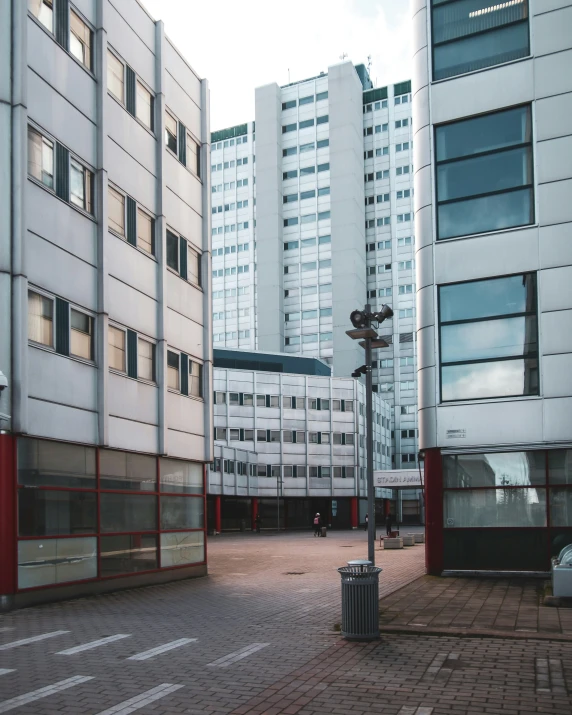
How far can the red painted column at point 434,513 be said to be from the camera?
2075 centimetres

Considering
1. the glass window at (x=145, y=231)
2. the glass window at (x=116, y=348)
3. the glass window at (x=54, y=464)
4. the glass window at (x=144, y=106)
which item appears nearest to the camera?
→ the glass window at (x=54, y=464)

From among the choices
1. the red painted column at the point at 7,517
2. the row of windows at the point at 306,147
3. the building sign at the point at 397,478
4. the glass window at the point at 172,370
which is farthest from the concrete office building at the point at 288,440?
the red painted column at the point at 7,517

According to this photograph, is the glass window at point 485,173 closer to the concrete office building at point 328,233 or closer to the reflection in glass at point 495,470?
the reflection in glass at point 495,470

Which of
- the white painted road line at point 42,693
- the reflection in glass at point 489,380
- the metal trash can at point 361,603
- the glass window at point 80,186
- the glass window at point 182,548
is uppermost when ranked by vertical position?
the glass window at point 80,186

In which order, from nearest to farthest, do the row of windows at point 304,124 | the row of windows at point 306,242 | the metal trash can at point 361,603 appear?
the metal trash can at point 361,603 → the row of windows at point 306,242 → the row of windows at point 304,124

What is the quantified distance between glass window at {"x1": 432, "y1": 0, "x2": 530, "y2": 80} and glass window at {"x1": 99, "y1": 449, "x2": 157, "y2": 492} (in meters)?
13.6

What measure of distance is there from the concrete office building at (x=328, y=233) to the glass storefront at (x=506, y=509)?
82.6 m

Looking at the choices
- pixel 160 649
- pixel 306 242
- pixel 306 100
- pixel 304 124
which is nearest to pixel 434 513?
pixel 160 649

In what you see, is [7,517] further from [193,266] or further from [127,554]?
[193,266]

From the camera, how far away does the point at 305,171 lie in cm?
11075

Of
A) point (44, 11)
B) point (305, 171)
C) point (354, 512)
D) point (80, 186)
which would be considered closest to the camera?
point (44, 11)

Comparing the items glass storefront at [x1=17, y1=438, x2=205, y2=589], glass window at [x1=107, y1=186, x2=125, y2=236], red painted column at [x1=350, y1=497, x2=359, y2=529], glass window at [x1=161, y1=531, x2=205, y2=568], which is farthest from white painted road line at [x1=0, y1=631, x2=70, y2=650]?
red painted column at [x1=350, y1=497, x2=359, y2=529]

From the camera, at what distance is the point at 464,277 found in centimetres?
2144

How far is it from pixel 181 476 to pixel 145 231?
7.20 meters
